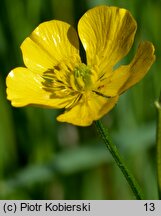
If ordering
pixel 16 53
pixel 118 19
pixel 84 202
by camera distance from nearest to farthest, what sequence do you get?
pixel 118 19
pixel 84 202
pixel 16 53

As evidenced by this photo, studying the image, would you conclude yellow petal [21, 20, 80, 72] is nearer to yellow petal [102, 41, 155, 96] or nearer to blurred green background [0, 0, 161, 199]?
yellow petal [102, 41, 155, 96]

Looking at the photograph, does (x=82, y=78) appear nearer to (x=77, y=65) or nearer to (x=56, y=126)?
(x=77, y=65)

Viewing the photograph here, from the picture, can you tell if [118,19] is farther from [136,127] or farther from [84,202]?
[136,127]

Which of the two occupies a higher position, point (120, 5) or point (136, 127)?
point (120, 5)

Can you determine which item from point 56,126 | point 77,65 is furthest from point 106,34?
point 56,126

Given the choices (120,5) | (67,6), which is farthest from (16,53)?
(120,5)

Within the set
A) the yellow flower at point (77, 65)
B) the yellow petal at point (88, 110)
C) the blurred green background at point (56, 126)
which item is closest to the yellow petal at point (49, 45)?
the yellow flower at point (77, 65)

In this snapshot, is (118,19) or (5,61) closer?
(118,19)

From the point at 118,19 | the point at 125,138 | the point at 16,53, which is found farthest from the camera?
the point at 16,53
